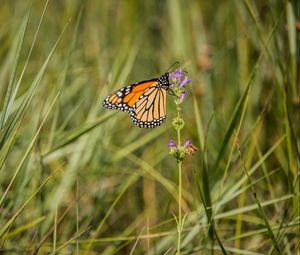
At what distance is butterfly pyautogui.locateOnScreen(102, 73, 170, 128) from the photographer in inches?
84.2

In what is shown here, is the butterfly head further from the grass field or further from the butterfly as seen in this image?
the grass field

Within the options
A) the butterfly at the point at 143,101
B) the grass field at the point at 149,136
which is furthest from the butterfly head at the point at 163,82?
the grass field at the point at 149,136

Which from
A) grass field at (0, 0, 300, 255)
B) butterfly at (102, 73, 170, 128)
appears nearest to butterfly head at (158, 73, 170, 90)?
butterfly at (102, 73, 170, 128)

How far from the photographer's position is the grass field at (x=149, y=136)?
198cm

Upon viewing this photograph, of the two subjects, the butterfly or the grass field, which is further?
the butterfly

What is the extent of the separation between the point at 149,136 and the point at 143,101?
545mm

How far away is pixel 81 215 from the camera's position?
261 centimetres

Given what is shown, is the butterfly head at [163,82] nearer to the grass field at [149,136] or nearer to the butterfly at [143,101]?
the butterfly at [143,101]

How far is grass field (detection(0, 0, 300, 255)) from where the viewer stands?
198 centimetres

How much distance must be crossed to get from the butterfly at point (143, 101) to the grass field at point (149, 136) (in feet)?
0.20

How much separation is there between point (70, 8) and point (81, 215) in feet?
5.28

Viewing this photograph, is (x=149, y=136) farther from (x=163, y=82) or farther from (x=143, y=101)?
(x=163, y=82)

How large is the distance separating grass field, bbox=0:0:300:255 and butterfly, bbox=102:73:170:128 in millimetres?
60

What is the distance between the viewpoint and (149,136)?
9.26 feet
